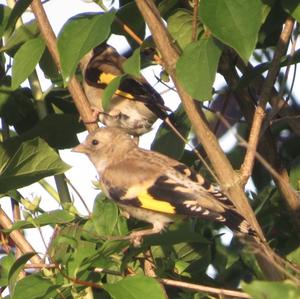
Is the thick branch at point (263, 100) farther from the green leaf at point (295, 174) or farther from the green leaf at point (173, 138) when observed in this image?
the green leaf at point (173, 138)

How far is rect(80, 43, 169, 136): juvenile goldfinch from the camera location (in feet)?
19.7

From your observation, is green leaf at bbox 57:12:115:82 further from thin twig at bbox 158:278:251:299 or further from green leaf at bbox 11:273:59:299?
thin twig at bbox 158:278:251:299

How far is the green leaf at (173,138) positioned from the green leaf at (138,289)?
1.10 metres

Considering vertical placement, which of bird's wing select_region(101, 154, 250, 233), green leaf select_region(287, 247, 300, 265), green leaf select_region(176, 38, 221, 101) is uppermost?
green leaf select_region(176, 38, 221, 101)

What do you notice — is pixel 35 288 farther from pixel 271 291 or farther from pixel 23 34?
pixel 271 291

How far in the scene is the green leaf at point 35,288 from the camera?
3645 mm

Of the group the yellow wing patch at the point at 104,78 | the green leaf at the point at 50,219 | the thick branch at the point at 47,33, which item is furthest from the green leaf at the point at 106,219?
the yellow wing patch at the point at 104,78

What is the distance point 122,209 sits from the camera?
4.62m

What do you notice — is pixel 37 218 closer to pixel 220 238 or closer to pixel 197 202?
pixel 197 202

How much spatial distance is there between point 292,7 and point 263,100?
37cm

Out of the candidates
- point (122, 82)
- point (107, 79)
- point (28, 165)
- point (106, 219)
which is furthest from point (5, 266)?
point (107, 79)

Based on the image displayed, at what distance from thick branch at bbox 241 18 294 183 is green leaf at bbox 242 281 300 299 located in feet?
5.13

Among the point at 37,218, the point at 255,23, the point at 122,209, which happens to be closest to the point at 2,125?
the point at 122,209

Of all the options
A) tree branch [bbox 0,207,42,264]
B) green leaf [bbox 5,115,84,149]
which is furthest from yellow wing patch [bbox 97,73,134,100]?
tree branch [bbox 0,207,42,264]
